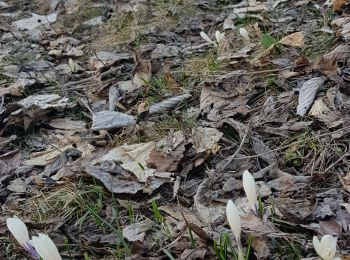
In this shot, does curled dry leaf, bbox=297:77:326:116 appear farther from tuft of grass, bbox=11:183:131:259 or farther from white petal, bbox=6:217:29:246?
white petal, bbox=6:217:29:246

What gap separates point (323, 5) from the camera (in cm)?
371

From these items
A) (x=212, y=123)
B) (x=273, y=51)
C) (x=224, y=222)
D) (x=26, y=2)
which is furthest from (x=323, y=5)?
(x=26, y=2)

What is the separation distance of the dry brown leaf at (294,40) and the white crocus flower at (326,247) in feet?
5.74

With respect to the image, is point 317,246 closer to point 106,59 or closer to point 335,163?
point 335,163

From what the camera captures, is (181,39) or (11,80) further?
(181,39)

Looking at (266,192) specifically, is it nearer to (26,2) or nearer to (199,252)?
(199,252)

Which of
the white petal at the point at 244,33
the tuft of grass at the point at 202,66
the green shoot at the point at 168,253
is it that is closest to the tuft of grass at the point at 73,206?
the green shoot at the point at 168,253

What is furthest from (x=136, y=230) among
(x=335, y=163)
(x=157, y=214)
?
(x=335, y=163)

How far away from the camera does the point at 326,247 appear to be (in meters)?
1.59

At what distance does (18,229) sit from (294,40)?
1.90 meters

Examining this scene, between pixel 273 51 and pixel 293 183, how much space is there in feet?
4.10

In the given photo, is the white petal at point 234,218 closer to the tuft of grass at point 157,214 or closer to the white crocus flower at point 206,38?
the tuft of grass at point 157,214

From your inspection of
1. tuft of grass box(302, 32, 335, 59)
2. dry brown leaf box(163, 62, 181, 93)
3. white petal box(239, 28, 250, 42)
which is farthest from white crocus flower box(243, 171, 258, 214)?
white petal box(239, 28, 250, 42)

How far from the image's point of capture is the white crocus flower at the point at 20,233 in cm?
185
